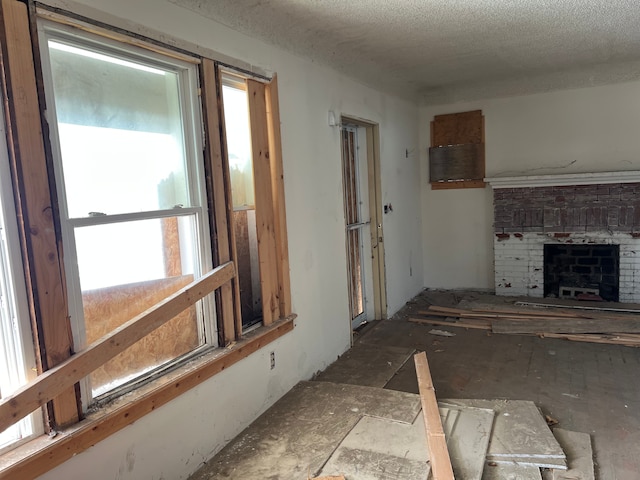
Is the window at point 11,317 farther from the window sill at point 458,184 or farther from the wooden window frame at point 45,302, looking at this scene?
the window sill at point 458,184

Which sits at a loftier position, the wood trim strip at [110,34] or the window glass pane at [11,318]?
the wood trim strip at [110,34]

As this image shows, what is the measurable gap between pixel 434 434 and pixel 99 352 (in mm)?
1758

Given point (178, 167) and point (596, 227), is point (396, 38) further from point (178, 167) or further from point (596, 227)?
point (596, 227)

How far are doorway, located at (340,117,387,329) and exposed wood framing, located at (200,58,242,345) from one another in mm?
2071

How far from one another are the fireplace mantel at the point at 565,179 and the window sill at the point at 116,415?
4.04 meters

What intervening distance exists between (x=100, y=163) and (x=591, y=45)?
4284 millimetres

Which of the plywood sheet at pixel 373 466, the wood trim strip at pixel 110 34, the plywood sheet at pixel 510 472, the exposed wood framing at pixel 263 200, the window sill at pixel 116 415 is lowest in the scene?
the plywood sheet at pixel 510 472

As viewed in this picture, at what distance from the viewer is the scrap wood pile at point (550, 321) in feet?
14.0

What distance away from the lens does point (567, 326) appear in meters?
4.45

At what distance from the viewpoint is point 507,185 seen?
5.68m

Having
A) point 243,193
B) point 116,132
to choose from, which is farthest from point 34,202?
point 243,193

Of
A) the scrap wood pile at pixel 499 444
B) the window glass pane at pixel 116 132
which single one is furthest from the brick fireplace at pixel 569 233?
the window glass pane at pixel 116 132

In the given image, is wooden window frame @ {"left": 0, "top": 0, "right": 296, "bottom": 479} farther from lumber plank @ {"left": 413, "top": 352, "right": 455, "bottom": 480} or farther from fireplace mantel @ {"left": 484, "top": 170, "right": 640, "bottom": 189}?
fireplace mantel @ {"left": 484, "top": 170, "right": 640, "bottom": 189}

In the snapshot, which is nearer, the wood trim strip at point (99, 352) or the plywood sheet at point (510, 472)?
the wood trim strip at point (99, 352)
